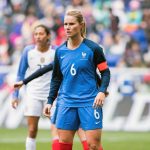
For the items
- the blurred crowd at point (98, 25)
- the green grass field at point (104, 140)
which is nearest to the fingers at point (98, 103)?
the green grass field at point (104, 140)

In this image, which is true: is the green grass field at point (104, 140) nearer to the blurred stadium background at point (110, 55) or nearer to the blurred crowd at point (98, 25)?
the blurred stadium background at point (110, 55)

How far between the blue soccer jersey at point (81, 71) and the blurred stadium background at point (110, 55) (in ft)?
15.8

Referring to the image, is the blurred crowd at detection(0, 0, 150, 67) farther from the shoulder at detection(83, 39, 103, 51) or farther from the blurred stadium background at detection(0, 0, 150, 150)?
the shoulder at detection(83, 39, 103, 51)

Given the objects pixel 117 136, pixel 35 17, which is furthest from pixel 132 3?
Result: pixel 117 136

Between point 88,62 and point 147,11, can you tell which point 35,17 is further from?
point 88,62

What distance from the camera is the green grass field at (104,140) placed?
14086 mm

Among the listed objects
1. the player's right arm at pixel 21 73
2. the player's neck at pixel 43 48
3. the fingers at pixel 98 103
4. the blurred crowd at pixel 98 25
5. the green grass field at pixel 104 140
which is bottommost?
the green grass field at pixel 104 140

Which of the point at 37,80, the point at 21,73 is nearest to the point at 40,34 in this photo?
the point at 21,73

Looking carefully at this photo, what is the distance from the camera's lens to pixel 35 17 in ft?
73.0

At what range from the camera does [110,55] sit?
1984 centimetres

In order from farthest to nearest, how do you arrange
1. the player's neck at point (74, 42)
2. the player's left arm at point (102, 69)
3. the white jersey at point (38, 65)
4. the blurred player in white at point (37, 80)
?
the white jersey at point (38, 65) < the blurred player in white at point (37, 80) < the player's neck at point (74, 42) < the player's left arm at point (102, 69)

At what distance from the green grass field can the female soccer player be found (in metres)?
4.91

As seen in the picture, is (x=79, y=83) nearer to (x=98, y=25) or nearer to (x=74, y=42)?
(x=74, y=42)

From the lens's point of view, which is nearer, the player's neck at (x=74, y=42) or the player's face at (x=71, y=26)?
the player's face at (x=71, y=26)
